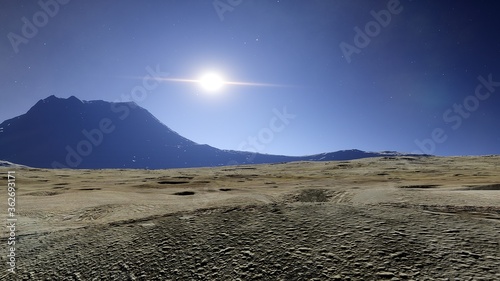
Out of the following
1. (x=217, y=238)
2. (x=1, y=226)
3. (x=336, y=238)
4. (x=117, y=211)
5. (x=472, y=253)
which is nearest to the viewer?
(x=472, y=253)

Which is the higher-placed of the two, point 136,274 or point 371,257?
point 371,257

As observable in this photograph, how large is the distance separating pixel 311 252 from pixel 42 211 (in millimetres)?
15293

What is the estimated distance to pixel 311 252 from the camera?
647 centimetres

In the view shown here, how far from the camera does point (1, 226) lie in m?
11.7

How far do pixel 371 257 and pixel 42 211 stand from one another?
16.5 meters

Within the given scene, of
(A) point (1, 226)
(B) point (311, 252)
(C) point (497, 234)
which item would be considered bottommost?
(A) point (1, 226)

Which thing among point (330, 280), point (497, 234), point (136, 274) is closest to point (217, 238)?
point (136, 274)

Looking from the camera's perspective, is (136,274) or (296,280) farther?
(136,274)

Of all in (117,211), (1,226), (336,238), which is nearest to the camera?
(336,238)

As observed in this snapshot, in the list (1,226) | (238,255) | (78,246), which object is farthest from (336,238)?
(1,226)

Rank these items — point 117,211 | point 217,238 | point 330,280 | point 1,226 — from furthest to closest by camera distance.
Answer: point 117,211 → point 1,226 → point 217,238 → point 330,280

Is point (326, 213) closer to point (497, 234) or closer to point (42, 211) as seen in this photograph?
point (497, 234)

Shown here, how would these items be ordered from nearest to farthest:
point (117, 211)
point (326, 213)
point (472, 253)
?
point (472, 253)
point (326, 213)
point (117, 211)

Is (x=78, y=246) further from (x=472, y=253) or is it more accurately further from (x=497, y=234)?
(x=497, y=234)
